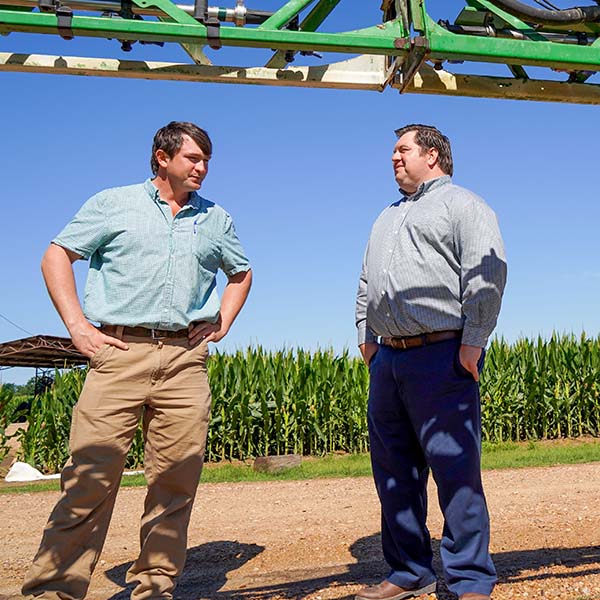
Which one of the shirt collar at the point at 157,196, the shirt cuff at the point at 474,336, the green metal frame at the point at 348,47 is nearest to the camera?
the green metal frame at the point at 348,47

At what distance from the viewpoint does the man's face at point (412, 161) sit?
3574 millimetres

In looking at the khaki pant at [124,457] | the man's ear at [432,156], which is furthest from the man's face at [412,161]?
the khaki pant at [124,457]

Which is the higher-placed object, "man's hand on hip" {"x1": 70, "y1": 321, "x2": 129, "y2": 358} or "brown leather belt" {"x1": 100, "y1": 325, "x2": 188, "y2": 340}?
"brown leather belt" {"x1": 100, "y1": 325, "x2": 188, "y2": 340}

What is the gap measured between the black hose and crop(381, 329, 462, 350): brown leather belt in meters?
1.39

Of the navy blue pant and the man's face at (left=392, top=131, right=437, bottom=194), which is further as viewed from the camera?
the man's face at (left=392, top=131, right=437, bottom=194)

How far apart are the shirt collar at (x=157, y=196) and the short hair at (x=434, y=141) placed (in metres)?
1.00

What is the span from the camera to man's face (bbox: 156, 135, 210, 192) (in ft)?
11.2

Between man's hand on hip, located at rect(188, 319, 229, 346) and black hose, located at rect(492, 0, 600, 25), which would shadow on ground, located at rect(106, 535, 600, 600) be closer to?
man's hand on hip, located at rect(188, 319, 229, 346)

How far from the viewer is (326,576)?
13.4ft

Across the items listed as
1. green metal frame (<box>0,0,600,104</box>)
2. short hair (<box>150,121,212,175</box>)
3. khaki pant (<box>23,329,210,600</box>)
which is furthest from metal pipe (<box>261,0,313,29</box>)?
khaki pant (<box>23,329,210,600</box>)

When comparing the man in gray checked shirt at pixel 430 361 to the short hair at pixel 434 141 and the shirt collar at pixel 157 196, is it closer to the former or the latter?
the short hair at pixel 434 141

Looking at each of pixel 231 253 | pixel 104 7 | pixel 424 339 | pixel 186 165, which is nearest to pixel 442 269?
pixel 424 339

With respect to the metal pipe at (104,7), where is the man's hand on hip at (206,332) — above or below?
below

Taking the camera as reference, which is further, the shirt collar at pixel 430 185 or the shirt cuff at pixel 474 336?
the shirt collar at pixel 430 185
